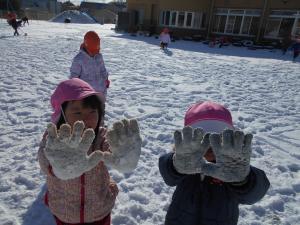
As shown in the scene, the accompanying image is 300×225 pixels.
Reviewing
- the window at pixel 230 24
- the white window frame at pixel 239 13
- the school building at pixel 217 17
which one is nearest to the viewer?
the school building at pixel 217 17

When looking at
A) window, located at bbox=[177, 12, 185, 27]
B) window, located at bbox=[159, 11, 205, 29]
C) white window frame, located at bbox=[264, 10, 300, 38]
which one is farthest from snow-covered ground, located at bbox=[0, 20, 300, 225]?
window, located at bbox=[177, 12, 185, 27]

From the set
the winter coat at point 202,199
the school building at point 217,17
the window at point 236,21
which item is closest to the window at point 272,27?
the school building at point 217,17

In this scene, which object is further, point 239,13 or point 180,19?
point 180,19

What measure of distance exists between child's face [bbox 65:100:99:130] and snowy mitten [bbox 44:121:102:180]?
50 centimetres

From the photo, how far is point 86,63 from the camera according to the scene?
377cm

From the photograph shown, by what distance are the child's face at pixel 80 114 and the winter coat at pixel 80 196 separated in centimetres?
12

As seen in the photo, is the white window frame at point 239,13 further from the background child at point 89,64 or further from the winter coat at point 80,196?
the winter coat at point 80,196

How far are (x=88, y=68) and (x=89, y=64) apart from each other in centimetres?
6

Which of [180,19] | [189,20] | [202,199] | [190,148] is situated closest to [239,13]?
[189,20]

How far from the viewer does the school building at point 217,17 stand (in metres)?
21.2

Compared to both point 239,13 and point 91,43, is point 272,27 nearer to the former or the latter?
point 239,13

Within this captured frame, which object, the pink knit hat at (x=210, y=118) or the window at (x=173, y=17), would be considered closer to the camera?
the pink knit hat at (x=210, y=118)

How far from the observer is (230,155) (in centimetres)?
127

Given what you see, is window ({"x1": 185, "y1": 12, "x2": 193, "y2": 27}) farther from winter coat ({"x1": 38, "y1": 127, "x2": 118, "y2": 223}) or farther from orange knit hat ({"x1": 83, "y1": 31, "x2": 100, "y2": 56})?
winter coat ({"x1": 38, "y1": 127, "x2": 118, "y2": 223})
